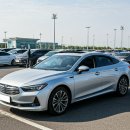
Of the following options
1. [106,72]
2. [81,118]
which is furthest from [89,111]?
[106,72]

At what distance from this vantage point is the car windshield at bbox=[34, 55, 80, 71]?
26.1 ft

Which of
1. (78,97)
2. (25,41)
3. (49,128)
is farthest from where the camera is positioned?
(25,41)

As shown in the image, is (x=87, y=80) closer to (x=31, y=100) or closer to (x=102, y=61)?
(x=102, y=61)

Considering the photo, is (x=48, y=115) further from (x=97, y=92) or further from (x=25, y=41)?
(x=25, y=41)

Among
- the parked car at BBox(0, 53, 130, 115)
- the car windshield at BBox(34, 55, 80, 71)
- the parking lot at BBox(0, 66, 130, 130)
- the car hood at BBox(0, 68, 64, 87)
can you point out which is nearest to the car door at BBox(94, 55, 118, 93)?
the parked car at BBox(0, 53, 130, 115)

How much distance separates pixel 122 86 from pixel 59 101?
3154 mm

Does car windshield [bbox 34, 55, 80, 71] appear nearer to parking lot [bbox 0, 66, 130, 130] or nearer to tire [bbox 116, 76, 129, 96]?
parking lot [bbox 0, 66, 130, 130]

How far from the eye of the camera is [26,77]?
7.21m

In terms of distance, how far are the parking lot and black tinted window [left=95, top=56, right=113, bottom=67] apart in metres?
1.16

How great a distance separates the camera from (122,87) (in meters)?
9.67

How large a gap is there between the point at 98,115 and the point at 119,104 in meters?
1.50

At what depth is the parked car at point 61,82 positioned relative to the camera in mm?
6820

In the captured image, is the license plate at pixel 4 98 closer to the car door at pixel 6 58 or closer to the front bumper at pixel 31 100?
the front bumper at pixel 31 100

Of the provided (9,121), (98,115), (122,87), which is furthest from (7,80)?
(122,87)
